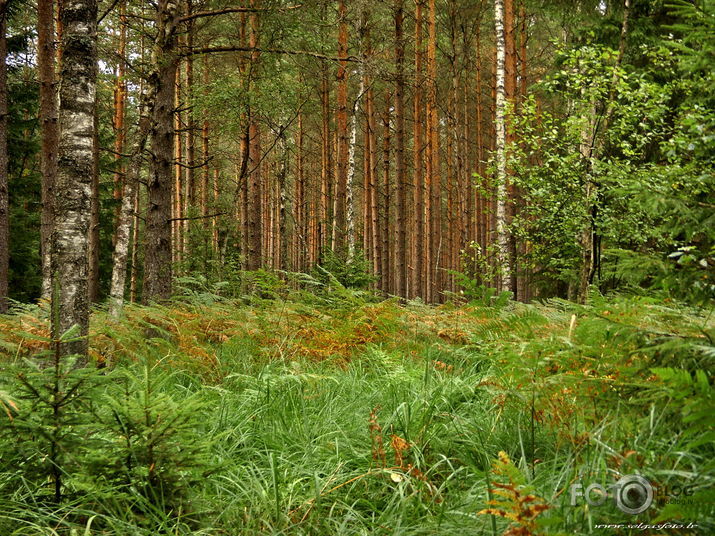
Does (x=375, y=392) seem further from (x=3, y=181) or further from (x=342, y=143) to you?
(x=342, y=143)

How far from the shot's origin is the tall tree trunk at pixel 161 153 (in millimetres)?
7066

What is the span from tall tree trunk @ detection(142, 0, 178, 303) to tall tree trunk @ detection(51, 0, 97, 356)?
3276mm

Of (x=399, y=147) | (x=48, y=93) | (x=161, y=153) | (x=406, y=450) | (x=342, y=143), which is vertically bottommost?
(x=406, y=450)

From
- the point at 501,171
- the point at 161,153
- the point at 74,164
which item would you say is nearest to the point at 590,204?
the point at 501,171

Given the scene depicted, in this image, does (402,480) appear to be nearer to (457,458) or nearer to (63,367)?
(457,458)

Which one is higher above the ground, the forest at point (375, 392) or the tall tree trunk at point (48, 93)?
the tall tree trunk at point (48, 93)

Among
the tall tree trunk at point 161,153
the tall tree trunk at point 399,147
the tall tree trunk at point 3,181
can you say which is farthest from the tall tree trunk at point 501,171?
the tall tree trunk at point 3,181

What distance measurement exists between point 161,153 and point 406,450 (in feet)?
20.6

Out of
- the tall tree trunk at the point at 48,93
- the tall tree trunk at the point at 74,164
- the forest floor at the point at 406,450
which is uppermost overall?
the tall tree trunk at the point at 48,93

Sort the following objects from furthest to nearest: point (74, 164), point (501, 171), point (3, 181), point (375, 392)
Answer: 1. point (501, 171)
2. point (3, 181)
3. point (74, 164)
4. point (375, 392)

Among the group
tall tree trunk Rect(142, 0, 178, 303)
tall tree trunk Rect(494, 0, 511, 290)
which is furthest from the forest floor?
tall tree trunk Rect(494, 0, 511, 290)

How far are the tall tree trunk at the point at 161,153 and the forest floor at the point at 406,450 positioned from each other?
4.24 m

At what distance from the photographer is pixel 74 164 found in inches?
152

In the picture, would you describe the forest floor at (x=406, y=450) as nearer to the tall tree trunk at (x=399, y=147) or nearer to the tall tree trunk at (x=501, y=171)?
the tall tree trunk at (x=501, y=171)
